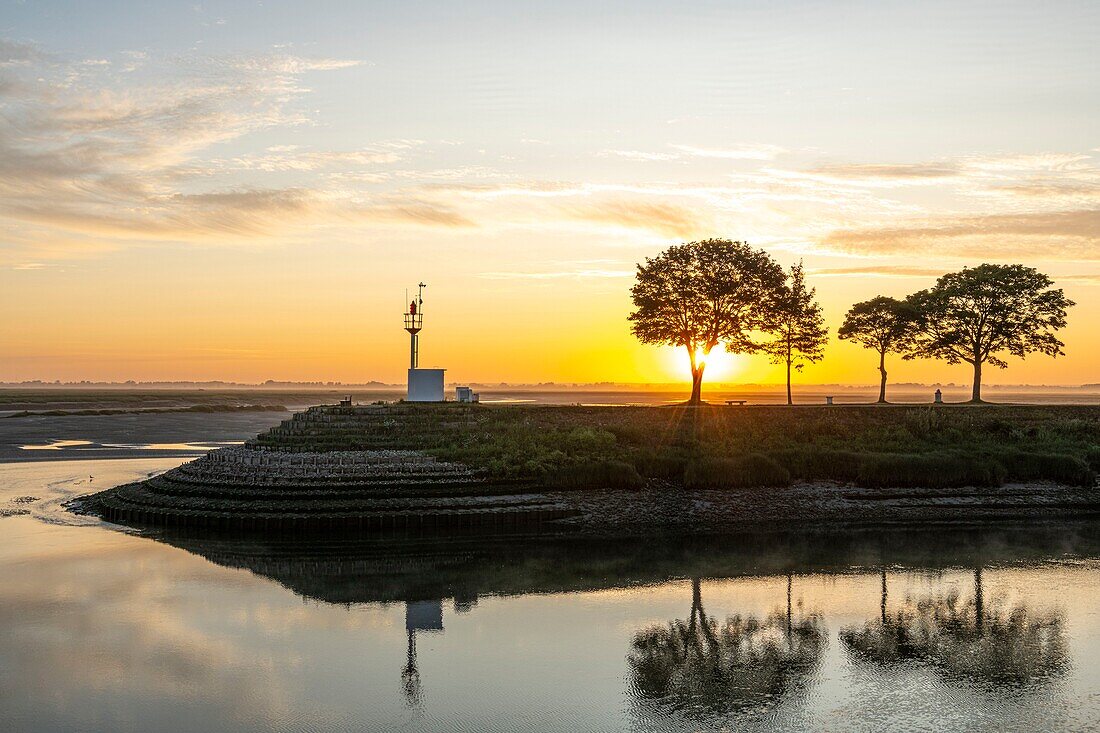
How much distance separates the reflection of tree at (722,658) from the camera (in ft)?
64.5

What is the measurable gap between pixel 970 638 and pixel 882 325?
231 feet

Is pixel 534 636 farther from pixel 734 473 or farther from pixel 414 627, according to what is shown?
pixel 734 473

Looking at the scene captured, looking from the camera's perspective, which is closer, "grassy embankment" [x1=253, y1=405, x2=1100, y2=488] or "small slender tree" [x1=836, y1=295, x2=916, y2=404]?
"grassy embankment" [x1=253, y1=405, x2=1100, y2=488]

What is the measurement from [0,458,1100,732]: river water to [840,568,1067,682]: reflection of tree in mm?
96

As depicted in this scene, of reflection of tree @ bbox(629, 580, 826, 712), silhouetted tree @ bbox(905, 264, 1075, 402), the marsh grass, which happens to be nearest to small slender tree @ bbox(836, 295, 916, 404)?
silhouetted tree @ bbox(905, 264, 1075, 402)

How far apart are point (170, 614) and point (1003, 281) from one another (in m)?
76.4

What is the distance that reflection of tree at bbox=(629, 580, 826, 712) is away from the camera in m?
19.7

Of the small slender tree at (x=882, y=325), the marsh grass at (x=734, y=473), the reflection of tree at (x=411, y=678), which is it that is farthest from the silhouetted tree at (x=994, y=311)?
the reflection of tree at (x=411, y=678)

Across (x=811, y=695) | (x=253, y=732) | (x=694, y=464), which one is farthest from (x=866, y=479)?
(x=253, y=732)

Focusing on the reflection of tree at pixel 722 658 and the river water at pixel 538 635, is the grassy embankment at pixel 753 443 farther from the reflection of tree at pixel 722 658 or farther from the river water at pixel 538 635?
the reflection of tree at pixel 722 658

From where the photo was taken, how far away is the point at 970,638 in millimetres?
24469

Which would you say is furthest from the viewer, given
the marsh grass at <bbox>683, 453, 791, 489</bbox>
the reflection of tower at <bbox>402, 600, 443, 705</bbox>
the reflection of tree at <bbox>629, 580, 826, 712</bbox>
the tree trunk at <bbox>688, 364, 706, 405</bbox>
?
the tree trunk at <bbox>688, 364, 706, 405</bbox>

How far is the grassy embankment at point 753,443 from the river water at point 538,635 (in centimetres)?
1001

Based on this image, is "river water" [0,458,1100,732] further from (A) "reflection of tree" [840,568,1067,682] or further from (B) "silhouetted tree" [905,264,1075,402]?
(B) "silhouetted tree" [905,264,1075,402]
